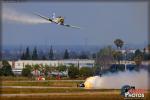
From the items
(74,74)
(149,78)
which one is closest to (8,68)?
(74,74)

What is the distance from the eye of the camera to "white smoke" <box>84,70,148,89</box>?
8981 cm

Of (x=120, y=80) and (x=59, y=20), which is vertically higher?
(x=59, y=20)

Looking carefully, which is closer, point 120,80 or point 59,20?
point 59,20

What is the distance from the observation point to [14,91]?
88.6 meters

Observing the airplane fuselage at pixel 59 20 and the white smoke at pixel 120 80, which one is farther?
the white smoke at pixel 120 80

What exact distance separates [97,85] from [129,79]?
27.3 feet

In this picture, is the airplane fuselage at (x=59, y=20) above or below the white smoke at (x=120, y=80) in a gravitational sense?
above

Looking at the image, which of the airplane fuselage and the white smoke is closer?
the airplane fuselage

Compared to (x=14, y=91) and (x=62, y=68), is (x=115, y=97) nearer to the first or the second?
(x=14, y=91)

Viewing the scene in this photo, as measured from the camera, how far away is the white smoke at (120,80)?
89812 millimetres

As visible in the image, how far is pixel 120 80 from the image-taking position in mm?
94938

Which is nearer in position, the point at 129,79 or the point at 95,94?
the point at 95,94

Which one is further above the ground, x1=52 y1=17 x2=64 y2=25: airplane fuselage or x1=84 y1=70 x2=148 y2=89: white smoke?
x1=52 y1=17 x2=64 y2=25: airplane fuselage

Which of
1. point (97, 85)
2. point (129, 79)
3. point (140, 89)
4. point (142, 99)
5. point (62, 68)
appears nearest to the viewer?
point (142, 99)
